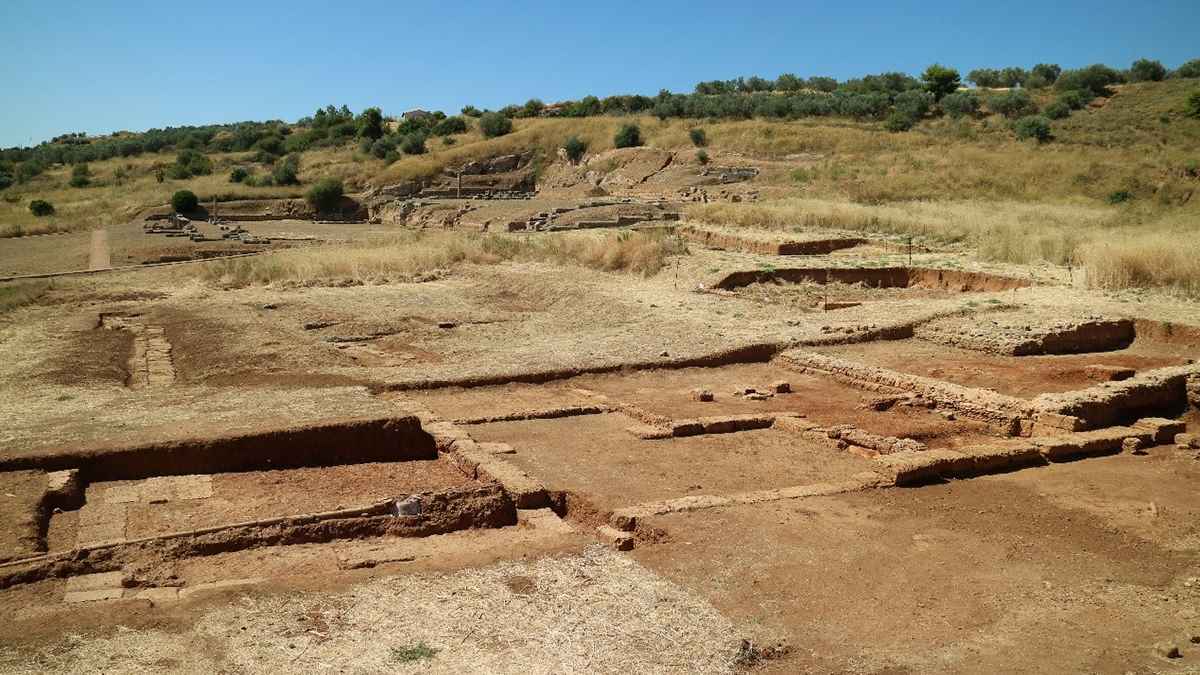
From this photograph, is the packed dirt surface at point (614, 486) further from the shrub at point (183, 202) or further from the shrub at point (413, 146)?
the shrub at point (413, 146)

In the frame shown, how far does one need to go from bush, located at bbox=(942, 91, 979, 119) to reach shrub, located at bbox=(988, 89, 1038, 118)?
105 cm

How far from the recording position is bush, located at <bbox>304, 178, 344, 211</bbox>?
42781mm

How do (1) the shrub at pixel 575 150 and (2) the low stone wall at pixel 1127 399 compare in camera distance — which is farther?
(1) the shrub at pixel 575 150

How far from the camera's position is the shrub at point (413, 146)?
175ft

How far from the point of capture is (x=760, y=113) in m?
52.4

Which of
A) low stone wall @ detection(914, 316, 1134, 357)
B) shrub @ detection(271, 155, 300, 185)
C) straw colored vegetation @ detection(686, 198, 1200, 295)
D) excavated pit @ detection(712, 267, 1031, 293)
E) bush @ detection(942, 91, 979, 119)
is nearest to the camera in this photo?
low stone wall @ detection(914, 316, 1134, 357)

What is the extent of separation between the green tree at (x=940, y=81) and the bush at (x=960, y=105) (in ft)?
16.6

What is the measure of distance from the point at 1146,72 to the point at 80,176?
6240 centimetres

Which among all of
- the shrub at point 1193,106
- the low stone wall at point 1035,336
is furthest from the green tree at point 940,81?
the low stone wall at point 1035,336

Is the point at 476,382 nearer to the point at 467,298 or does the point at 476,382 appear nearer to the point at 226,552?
the point at 226,552

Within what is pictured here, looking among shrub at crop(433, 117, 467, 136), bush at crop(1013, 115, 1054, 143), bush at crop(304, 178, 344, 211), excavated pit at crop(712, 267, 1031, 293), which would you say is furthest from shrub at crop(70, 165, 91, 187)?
bush at crop(1013, 115, 1054, 143)

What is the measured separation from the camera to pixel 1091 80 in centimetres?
5600

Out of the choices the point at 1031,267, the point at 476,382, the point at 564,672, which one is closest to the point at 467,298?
the point at 476,382

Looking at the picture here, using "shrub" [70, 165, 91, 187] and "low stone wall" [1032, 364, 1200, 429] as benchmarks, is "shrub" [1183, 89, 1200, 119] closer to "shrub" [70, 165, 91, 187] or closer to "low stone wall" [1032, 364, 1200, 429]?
"low stone wall" [1032, 364, 1200, 429]
